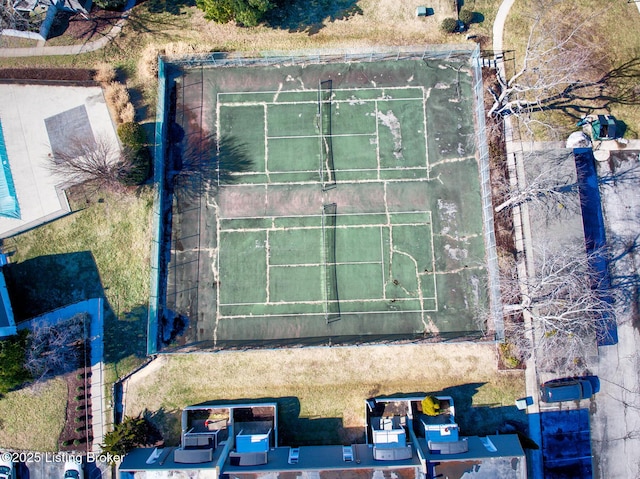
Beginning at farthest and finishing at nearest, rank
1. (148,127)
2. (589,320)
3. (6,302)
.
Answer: (148,127) < (6,302) < (589,320)

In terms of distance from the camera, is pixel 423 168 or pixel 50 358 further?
pixel 423 168

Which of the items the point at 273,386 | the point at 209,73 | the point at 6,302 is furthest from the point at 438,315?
the point at 6,302

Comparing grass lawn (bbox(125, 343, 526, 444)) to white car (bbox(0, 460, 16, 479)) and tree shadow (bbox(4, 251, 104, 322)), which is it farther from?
white car (bbox(0, 460, 16, 479))

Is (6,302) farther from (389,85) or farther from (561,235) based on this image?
(561,235)

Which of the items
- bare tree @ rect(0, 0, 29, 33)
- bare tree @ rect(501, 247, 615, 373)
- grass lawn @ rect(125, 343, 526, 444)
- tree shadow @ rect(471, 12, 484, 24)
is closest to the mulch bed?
grass lawn @ rect(125, 343, 526, 444)

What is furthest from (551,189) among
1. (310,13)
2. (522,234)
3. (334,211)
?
(310,13)

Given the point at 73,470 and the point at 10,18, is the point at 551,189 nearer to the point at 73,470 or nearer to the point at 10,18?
the point at 73,470

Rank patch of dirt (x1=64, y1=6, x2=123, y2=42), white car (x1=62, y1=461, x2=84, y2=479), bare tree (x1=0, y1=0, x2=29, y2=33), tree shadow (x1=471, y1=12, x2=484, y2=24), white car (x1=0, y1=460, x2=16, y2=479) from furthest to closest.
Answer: patch of dirt (x1=64, y1=6, x2=123, y2=42) < tree shadow (x1=471, y1=12, x2=484, y2=24) < bare tree (x1=0, y1=0, x2=29, y2=33) < white car (x1=0, y1=460, x2=16, y2=479) < white car (x1=62, y1=461, x2=84, y2=479)

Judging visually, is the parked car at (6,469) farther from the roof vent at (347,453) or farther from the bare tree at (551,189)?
the bare tree at (551,189)
